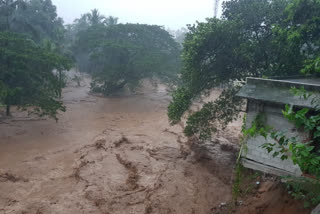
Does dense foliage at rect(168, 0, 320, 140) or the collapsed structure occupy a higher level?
dense foliage at rect(168, 0, 320, 140)

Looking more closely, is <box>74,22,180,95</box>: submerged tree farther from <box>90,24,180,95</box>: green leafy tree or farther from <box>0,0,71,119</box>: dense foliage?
<box>0,0,71,119</box>: dense foliage

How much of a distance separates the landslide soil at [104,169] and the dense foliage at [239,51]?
84.2 inches

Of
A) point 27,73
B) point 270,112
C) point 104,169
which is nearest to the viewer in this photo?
point 270,112

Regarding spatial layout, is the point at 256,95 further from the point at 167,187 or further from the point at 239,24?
the point at 239,24

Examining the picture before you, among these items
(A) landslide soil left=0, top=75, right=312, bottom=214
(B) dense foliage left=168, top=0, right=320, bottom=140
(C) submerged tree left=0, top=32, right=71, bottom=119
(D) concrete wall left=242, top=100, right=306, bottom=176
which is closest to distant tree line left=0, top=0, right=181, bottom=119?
(C) submerged tree left=0, top=32, right=71, bottom=119

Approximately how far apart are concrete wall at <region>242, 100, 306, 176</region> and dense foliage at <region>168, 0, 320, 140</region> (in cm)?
299

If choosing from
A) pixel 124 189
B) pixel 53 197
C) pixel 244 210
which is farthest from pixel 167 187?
pixel 53 197

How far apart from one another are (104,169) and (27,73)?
6.96 m

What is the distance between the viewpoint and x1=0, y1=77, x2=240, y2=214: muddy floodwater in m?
7.83

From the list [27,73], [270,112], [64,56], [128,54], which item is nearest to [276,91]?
[270,112]

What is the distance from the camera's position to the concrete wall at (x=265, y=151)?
748 cm

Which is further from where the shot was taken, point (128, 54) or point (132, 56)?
point (128, 54)

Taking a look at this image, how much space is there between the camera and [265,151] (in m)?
7.88

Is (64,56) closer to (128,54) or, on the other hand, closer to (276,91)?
(128,54)
